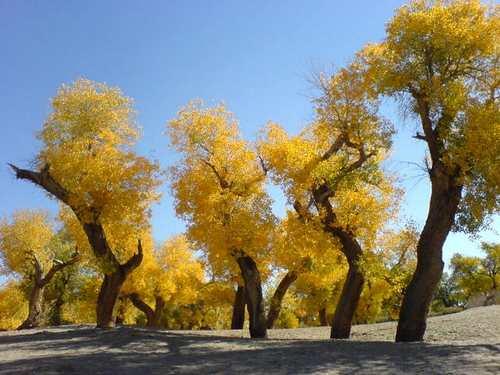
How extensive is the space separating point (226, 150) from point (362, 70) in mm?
8228

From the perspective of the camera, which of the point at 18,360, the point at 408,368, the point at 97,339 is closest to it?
the point at 408,368

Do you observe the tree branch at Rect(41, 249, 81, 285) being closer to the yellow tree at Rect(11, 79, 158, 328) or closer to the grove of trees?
the grove of trees

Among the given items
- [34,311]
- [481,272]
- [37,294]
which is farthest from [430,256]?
[481,272]

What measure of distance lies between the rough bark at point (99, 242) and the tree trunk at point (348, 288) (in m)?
10.9

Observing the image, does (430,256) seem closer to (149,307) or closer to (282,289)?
(282,289)

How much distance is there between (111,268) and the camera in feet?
82.8

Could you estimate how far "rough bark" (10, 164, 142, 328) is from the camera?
2533cm

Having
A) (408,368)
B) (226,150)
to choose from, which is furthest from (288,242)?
(408,368)

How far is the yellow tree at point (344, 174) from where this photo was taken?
2333 centimetres

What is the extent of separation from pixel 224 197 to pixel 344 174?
605 cm

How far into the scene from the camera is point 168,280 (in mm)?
50625

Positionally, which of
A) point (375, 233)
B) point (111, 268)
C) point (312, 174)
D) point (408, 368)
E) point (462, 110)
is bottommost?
point (408, 368)

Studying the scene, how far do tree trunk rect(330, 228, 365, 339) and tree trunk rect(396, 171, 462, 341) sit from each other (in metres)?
4.49

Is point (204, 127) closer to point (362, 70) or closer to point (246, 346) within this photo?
point (362, 70)
